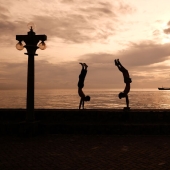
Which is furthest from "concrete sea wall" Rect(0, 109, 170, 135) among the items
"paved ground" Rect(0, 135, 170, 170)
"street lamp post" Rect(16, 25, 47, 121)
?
"street lamp post" Rect(16, 25, 47, 121)

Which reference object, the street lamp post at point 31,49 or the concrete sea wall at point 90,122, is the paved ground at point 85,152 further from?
the street lamp post at point 31,49

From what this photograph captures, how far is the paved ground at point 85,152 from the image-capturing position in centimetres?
672

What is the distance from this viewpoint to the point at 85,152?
810 centimetres

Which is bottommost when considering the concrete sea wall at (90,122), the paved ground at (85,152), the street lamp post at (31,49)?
the paved ground at (85,152)

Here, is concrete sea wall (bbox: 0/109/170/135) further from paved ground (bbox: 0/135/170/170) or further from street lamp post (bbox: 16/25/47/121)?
street lamp post (bbox: 16/25/47/121)

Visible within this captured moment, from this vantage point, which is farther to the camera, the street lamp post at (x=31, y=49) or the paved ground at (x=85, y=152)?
the street lamp post at (x=31, y=49)

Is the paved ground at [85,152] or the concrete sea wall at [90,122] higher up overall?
the concrete sea wall at [90,122]

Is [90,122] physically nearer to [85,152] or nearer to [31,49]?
[85,152]

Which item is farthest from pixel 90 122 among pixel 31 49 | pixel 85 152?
pixel 31 49

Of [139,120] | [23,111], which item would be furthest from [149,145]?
[23,111]

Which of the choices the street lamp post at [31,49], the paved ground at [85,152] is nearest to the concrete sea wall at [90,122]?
the paved ground at [85,152]

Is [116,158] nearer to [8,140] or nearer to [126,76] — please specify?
[8,140]

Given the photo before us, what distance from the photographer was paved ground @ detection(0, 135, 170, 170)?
22.1 feet

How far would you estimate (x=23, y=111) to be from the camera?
13.1 m
